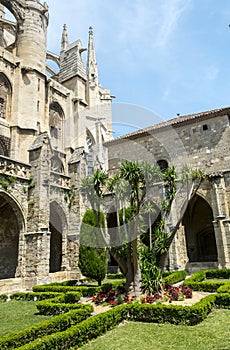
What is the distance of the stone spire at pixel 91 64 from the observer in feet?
95.5

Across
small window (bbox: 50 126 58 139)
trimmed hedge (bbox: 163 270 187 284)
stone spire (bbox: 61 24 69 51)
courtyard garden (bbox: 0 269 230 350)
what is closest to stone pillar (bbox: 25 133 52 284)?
courtyard garden (bbox: 0 269 230 350)

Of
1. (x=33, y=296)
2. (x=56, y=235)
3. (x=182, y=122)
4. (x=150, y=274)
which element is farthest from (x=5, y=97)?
(x=150, y=274)

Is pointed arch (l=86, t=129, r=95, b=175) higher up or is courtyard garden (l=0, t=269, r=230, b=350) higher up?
pointed arch (l=86, t=129, r=95, b=175)

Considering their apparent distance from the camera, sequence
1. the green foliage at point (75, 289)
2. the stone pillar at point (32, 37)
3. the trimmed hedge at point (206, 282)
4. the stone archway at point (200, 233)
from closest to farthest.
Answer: the trimmed hedge at point (206, 282) < the green foliage at point (75, 289) < the stone pillar at point (32, 37) < the stone archway at point (200, 233)

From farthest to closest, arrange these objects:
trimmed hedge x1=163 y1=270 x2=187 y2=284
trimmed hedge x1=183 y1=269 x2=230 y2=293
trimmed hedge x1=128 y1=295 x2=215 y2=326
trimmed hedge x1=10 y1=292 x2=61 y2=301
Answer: trimmed hedge x1=163 y1=270 x2=187 y2=284
trimmed hedge x1=183 y1=269 x2=230 y2=293
trimmed hedge x1=10 y1=292 x2=61 y2=301
trimmed hedge x1=128 y1=295 x2=215 y2=326

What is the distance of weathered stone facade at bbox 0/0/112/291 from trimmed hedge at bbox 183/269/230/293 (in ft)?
20.6

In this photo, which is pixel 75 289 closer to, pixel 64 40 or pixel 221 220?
pixel 221 220

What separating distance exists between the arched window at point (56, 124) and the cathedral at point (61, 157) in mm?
83

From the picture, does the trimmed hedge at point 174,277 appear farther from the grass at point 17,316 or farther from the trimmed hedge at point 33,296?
the grass at point 17,316

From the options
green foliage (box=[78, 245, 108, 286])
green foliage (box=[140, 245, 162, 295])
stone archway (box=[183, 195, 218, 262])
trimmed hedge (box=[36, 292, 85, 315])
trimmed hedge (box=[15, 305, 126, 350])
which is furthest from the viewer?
stone archway (box=[183, 195, 218, 262])

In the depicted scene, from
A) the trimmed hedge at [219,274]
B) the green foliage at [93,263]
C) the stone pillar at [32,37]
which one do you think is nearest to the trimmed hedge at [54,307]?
the green foliage at [93,263]

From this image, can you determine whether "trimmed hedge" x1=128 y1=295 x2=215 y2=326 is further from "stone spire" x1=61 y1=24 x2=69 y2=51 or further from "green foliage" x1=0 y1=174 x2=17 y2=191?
"stone spire" x1=61 y1=24 x2=69 y2=51

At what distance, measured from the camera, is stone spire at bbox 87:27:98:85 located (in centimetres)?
2909

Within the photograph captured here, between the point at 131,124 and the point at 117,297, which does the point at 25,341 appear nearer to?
the point at 117,297
